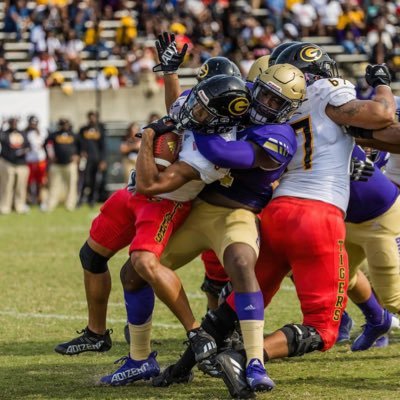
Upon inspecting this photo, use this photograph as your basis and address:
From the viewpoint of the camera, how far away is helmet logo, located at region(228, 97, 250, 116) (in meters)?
5.38

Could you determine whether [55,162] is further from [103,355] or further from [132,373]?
[132,373]

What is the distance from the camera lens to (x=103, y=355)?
22.2ft

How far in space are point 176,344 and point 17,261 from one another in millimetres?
4858

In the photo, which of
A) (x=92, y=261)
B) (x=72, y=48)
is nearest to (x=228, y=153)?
(x=92, y=261)

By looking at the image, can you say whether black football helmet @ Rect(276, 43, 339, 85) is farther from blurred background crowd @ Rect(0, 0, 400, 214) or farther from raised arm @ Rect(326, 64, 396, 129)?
blurred background crowd @ Rect(0, 0, 400, 214)

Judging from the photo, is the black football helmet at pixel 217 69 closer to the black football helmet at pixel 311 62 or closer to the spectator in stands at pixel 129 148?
the black football helmet at pixel 311 62

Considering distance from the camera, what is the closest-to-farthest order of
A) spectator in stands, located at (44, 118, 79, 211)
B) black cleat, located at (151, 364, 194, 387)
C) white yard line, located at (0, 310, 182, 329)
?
black cleat, located at (151, 364, 194, 387), white yard line, located at (0, 310, 182, 329), spectator in stands, located at (44, 118, 79, 211)

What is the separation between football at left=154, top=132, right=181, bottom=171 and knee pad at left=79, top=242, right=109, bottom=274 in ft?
2.93

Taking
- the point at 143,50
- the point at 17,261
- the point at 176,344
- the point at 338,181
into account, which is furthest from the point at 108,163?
the point at 338,181

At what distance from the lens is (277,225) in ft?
18.0

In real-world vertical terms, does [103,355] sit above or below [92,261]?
below

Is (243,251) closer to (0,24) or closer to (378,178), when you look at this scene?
A: (378,178)

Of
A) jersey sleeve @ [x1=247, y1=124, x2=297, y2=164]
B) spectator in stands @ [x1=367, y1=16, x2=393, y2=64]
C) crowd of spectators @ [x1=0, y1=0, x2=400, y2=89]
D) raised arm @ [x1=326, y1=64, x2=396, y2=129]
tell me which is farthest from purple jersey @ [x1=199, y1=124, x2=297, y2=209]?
spectator in stands @ [x1=367, y1=16, x2=393, y2=64]

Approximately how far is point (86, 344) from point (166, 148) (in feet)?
4.66
